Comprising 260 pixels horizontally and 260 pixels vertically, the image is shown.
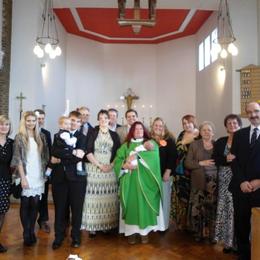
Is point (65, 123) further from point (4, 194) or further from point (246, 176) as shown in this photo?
point (246, 176)

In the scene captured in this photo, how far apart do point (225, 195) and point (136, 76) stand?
7.76m

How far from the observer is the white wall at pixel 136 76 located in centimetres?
990

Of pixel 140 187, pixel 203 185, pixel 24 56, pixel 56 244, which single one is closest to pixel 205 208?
pixel 203 185

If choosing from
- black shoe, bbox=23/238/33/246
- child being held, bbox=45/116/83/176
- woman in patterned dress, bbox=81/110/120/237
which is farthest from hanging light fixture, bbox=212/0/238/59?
black shoe, bbox=23/238/33/246

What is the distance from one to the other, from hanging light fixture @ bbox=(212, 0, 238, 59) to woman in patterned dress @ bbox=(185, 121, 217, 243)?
2461 millimetres

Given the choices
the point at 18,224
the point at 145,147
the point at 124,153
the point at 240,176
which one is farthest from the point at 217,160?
the point at 18,224

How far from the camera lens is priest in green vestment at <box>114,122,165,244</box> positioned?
12.0 ft

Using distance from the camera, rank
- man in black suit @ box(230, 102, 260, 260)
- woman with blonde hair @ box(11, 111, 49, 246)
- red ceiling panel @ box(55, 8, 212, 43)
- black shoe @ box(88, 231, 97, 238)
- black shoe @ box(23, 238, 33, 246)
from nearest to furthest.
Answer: man in black suit @ box(230, 102, 260, 260)
woman with blonde hair @ box(11, 111, 49, 246)
black shoe @ box(23, 238, 33, 246)
black shoe @ box(88, 231, 97, 238)
red ceiling panel @ box(55, 8, 212, 43)

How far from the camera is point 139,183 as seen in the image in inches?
144

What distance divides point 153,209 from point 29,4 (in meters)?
4.91

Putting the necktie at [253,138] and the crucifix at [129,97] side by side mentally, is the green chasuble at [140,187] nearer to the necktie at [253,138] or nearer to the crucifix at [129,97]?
the necktie at [253,138]

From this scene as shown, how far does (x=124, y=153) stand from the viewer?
3.74m

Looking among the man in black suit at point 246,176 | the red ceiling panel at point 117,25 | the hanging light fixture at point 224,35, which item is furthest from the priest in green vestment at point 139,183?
the red ceiling panel at point 117,25

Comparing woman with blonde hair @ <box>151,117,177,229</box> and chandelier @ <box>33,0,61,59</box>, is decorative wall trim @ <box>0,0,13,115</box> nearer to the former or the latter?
chandelier @ <box>33,0,61,59</box>
